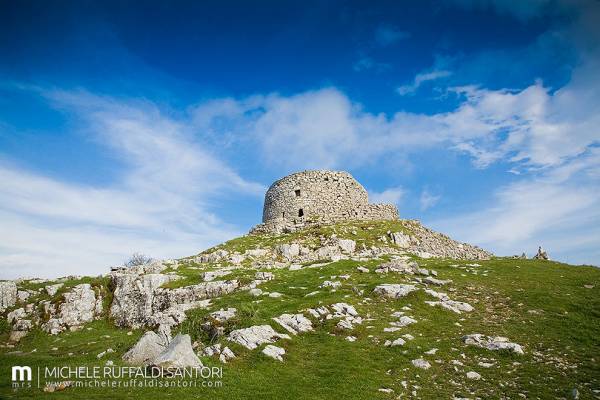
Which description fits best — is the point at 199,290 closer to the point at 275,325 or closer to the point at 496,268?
the point at 275,325

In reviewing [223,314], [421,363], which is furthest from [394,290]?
[223,314]

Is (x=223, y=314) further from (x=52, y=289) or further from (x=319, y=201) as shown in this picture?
(x=319, y=201)

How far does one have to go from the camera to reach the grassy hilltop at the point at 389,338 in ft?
45.5

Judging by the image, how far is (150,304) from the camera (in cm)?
2894

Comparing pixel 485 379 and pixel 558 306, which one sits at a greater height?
pixel 558 306

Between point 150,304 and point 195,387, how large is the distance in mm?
16985

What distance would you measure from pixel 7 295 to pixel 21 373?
17.1 m

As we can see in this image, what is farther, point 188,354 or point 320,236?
point 320,236

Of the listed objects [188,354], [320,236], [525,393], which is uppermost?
[320,236]

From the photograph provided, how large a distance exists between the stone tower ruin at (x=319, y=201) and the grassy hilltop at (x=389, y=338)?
24.8 m

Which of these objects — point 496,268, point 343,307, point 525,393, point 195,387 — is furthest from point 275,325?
point 496,268

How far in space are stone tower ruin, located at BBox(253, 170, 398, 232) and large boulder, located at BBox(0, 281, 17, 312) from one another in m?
31.3

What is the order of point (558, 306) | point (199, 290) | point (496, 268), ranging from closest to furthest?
point (558, 306), point (199, 290), point (496, 268)

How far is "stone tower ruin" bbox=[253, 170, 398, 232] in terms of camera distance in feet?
185
